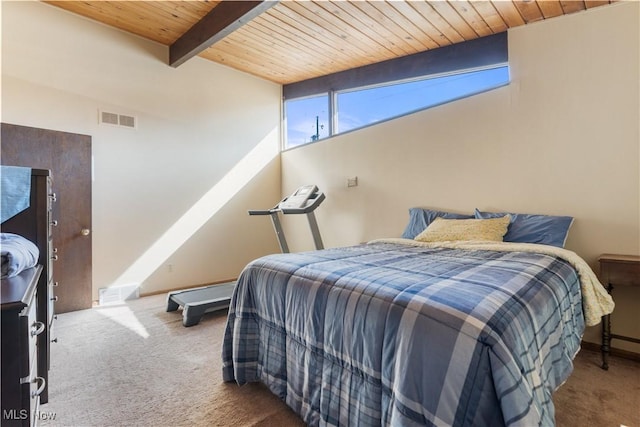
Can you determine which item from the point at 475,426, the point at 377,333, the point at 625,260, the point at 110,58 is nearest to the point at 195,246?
the point at 110,58

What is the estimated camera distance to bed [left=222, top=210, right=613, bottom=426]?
927 millimetres

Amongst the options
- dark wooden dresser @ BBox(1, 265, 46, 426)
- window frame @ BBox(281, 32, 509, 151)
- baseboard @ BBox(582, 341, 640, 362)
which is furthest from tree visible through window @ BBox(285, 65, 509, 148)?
dark wooden dresser @ BBox(1, 265, 46, 426)

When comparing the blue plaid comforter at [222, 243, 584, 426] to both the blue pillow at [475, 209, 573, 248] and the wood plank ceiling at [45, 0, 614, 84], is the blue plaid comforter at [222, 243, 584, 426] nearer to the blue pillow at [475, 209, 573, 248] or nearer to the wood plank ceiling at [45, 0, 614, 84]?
the blue pillow at [475, 209, 573, 248]

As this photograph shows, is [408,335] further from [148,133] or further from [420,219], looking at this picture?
[148,133]

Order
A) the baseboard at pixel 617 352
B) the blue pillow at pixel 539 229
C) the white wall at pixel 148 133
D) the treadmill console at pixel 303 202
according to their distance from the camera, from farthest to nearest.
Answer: the treadmill console at pixel 303 202 < the white wall at pixel 148 133 < the blue pillow at pixel 539 229 < the baseboard at pixel 617 352

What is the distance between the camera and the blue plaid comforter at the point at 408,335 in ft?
3.03

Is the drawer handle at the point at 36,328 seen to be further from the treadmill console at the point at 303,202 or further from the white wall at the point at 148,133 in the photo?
the white wall at the point at 148,133

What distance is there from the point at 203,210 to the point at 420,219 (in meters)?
2.92

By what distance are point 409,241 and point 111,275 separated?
133 inches

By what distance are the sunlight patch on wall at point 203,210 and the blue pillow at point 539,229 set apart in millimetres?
3598

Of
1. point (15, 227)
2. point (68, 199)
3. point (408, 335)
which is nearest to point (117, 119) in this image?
point (68, 199)

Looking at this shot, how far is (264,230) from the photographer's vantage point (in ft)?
16.6

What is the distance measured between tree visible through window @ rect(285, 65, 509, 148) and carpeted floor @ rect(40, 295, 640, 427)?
2.51 metres

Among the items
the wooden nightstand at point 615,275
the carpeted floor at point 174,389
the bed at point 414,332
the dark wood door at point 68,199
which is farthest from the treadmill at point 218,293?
the wooden nightstand at point 615,275
